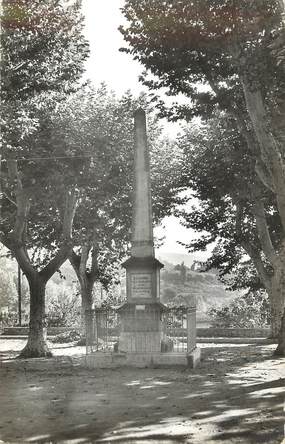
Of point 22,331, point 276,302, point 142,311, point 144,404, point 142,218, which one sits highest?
point 142,218

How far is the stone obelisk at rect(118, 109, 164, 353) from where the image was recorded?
1587 centimetres

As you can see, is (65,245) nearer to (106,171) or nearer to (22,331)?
(106,171)

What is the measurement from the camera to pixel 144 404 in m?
9.75

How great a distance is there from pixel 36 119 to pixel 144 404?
8074mm

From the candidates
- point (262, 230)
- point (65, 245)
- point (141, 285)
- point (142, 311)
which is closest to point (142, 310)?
point (142, 311)

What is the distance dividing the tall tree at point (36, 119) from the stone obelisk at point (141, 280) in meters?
3.25

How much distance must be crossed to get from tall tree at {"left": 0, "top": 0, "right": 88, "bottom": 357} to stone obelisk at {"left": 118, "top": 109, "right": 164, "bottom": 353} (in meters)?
3.25

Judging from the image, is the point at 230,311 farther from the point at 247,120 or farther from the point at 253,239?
the point at 247,120

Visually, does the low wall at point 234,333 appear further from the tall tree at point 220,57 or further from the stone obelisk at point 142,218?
the stone obelisk at point 142,218

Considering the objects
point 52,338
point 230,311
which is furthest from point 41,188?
point 230,311

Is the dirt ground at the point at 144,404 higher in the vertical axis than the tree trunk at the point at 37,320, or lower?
lower

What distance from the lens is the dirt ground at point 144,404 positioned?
24.5ft

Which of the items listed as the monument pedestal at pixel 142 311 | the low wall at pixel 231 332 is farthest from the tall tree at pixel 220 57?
the low wall at pixel 231 332

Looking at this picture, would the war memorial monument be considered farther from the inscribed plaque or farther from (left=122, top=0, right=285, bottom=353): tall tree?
(left=122, top=0, right=285, bottom=353): tall tree
